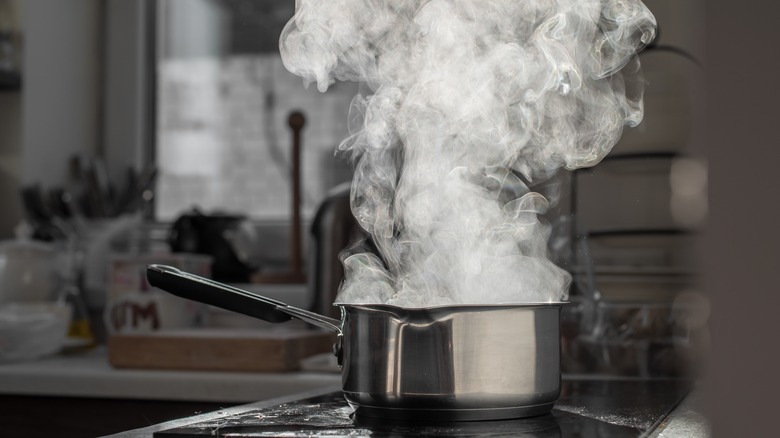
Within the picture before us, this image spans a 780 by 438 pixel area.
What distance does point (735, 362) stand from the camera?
405 millimetres

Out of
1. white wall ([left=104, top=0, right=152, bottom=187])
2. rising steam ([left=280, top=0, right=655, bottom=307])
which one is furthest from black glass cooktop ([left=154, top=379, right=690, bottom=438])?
white wall ([left=104, top=0, right=152, bottom=187])

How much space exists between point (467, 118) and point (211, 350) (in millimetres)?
607

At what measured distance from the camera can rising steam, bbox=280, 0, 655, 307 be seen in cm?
90

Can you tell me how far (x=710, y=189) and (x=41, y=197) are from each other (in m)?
1.97

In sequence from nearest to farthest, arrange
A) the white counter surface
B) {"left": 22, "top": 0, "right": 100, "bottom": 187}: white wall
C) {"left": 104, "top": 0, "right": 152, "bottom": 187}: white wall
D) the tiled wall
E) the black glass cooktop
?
1. the black glass cooktop
2. the white counter surface
3. {"left": 22, "top": 0, "right": 100, "bottom": 187}: white wall
4. the tiled wall
5. {"left": 104, "top": 0, "right": 152, "bottom": 187}: white wall

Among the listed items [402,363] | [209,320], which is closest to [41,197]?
[209,320]

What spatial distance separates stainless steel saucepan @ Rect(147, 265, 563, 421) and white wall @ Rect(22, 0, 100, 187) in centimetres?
163

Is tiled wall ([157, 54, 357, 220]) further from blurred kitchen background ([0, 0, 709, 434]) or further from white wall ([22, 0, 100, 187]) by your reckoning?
white wall ([22, 0, 100, 187])

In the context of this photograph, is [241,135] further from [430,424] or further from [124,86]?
[430,424]

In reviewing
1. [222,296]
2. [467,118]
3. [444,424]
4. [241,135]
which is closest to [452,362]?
[444,424]

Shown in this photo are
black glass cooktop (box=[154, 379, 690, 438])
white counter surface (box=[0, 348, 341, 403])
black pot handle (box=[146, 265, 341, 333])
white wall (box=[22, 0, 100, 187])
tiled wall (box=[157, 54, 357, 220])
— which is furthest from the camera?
tiled wall (box=[157, 54, 357, 220])

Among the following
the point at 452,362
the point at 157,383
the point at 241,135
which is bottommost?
the point at 157,383

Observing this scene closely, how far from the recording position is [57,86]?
87.8 inches

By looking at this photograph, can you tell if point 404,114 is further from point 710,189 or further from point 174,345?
point 710,189
